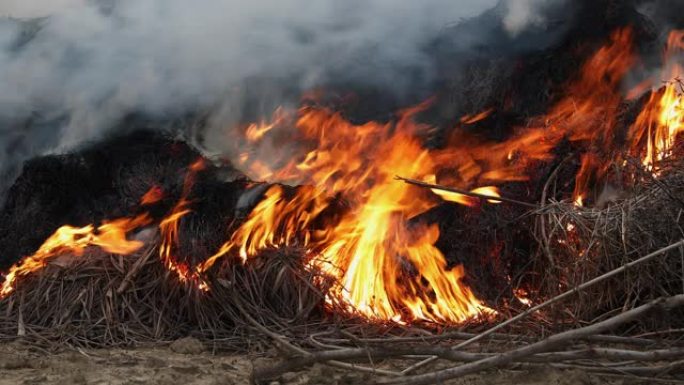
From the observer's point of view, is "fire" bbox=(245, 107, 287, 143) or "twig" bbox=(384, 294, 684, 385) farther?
"fire" bbox=(245, 107, 287, 143)

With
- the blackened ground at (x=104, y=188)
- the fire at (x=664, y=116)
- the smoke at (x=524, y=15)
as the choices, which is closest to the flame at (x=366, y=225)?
the blackened ground at (x=104, y=188)

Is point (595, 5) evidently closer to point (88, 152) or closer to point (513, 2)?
point (513, 2)

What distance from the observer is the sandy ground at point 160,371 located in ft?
10.3

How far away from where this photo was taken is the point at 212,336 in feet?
13.4

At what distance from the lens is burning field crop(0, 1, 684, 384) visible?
414cm

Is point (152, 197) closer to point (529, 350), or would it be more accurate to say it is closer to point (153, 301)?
point (153, 301)

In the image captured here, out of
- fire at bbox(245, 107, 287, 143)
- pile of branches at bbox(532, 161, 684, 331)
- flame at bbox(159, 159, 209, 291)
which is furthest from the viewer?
fire at bbox(245, 107, 287, 143)

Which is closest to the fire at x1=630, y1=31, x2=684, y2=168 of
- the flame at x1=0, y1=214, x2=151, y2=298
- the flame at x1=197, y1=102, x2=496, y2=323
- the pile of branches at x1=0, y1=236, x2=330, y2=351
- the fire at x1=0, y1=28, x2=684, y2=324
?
the fire at x1=0, y1=28, x2=684, y2=324

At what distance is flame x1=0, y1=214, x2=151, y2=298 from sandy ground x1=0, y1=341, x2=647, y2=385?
763 mm

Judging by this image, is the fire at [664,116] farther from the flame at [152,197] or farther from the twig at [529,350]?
the flame at [152,197]

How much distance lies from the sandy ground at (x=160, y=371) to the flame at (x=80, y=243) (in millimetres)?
763

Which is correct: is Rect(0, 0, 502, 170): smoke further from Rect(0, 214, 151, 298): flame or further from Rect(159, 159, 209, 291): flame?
Rect(0, 214, 151, 298): flame

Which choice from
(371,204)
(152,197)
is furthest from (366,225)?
(152,197)

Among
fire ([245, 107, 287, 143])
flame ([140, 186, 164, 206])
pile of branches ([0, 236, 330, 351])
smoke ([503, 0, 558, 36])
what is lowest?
pile of branches ([0, 236, 330, 351])
